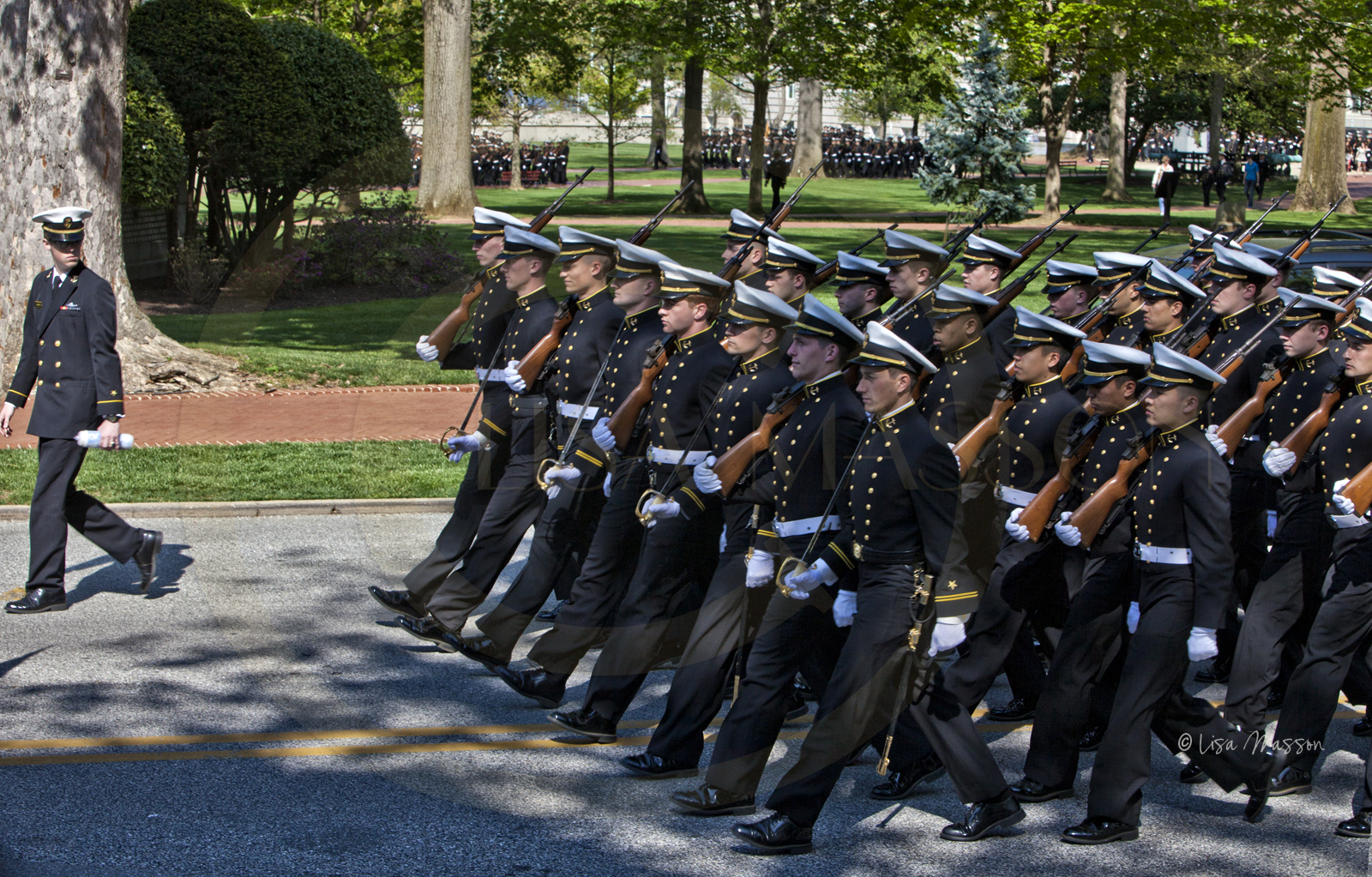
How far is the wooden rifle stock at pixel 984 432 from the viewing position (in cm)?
708

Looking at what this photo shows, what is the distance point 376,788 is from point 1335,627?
4.01 meters

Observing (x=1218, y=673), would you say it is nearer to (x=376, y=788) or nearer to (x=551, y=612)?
(x=551, y=612)

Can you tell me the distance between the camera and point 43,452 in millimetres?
8383

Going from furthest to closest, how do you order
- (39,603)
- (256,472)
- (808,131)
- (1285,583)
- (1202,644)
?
(808,131)
(256,472)
(39,603)
(1285,583)
(1202,644)

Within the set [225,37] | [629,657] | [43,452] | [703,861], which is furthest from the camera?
[225,37]

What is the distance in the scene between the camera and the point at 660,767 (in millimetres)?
6102

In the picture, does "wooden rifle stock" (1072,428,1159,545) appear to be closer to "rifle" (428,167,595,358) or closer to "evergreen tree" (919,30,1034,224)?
"rifle" (428,167,595,358)

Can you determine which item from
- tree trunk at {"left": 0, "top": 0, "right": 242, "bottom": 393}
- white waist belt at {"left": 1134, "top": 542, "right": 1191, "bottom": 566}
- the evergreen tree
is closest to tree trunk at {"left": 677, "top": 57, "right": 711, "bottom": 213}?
the evergreen tree

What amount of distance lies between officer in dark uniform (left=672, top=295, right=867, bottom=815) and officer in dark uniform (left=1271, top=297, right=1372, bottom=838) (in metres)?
1.99

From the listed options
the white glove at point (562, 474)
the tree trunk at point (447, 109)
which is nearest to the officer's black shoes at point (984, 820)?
the white glove at point (562, 474)

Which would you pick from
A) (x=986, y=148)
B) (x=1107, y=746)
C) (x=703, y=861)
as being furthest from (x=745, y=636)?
(x=986, y=148)

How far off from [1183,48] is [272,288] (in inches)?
757

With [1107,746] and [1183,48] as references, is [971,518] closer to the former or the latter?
[1107,746]

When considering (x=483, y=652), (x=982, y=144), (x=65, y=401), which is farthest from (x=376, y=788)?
(x=982, y=144)
